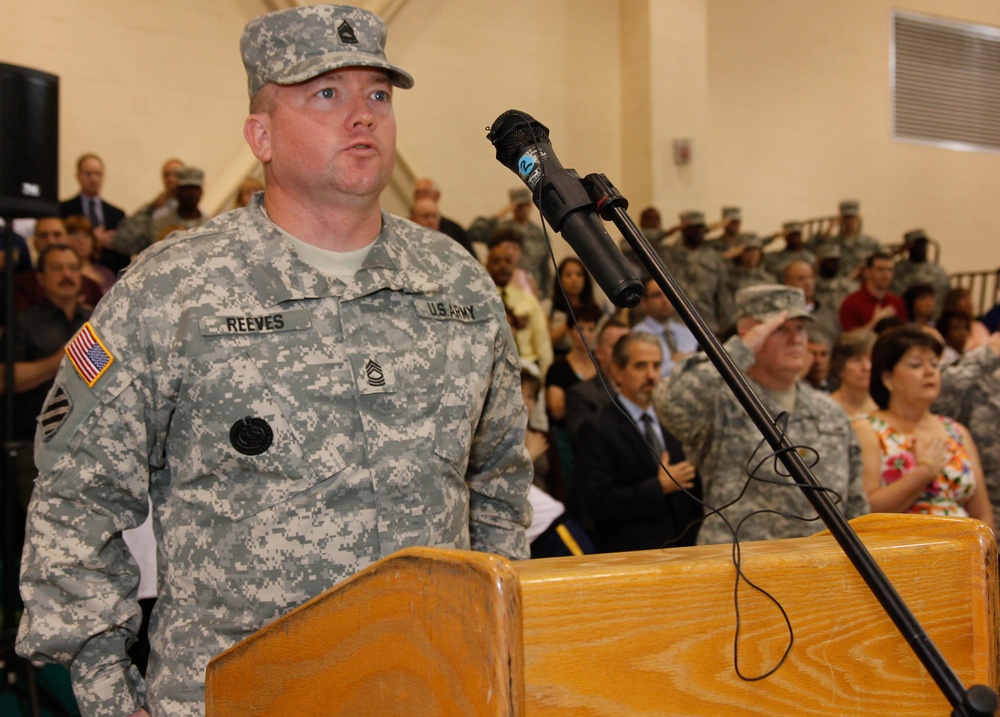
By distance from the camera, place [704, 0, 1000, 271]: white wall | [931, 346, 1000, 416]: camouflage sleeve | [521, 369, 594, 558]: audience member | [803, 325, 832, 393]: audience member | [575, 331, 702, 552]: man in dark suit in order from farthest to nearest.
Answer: [704, 0, 1000, 271]: white wall < [803, 325, 832, 393]: audience member < [931, 346, 1000, 416]: camouflage sleeve < [575, 331, 702, 552]: man in dark suit < [521, 369, 594, 558]: audience member

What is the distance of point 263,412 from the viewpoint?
149cm

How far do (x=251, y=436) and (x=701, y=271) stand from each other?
21.6 feet

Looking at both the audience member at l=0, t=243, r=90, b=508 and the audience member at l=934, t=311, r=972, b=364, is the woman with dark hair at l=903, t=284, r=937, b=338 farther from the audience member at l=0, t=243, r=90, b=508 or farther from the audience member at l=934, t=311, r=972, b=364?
the audience member at l=0, t=243, r=90, b=508

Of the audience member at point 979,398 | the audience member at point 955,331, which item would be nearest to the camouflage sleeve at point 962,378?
the audience member at point 979,398

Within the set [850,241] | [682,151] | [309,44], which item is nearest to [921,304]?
[850,241]

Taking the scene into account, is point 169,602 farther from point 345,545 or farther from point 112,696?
point 345,545

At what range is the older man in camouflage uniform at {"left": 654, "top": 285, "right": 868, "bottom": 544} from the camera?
2.97 meters

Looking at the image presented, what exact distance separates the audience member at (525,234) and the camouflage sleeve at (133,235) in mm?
2095

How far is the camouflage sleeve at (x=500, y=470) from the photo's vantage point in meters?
1.73

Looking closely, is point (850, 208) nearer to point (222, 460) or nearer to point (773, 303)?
point (773, 303)

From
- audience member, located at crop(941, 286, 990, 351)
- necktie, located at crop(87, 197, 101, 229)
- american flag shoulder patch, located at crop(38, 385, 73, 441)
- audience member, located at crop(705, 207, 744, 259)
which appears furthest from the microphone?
audience member, located at crop(705, 207, 744, 259)

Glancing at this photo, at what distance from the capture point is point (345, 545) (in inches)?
57.6

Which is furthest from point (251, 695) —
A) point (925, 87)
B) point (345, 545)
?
point (925, 87)

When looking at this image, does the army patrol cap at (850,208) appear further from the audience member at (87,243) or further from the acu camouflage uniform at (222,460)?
the acu camouflage uniform at (222,460)
